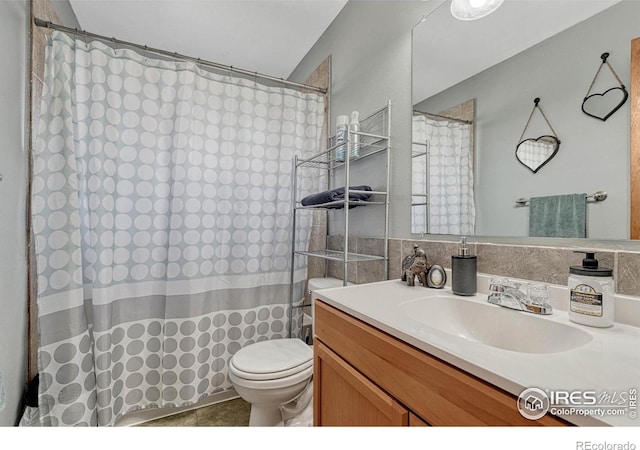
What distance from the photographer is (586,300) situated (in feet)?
2.08

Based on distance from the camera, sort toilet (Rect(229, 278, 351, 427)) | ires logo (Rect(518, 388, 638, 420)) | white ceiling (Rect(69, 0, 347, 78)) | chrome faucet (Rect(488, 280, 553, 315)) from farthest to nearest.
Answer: white ceiling (Rect(69, 0, 347, 78)) < toilet (Rect(229, 278, 351, 427)) < chrome faucet (Rect(488, 280, 553, 315)) < ires logo (Rect(518, 388, 638, 420))

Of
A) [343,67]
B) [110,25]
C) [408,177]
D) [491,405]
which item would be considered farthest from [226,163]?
[491,405]

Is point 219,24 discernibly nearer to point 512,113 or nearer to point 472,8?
point 472,8

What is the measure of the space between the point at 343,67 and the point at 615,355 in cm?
177

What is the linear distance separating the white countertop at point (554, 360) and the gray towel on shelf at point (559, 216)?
22 centimetres

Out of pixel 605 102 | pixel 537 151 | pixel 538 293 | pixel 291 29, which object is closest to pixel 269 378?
pixel 538 293

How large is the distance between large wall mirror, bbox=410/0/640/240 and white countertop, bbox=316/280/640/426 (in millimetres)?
291

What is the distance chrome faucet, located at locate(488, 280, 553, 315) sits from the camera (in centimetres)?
72

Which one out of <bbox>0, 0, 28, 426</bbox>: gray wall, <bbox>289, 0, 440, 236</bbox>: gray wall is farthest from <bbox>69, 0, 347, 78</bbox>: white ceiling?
<bbox>0, 0, 28, 426</bbox>: gray wall

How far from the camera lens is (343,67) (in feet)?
5.63

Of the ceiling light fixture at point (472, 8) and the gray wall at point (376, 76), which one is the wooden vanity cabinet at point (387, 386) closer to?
A: the gray wall at point (376, 76)

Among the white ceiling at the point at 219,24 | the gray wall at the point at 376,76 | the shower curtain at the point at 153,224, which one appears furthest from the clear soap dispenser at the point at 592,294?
the white ceiling at the point at 219,24

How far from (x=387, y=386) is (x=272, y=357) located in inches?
34.0

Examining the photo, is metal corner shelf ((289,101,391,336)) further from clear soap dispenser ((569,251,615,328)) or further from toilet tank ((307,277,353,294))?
clear soap dispenser ((569,251,615,328))
